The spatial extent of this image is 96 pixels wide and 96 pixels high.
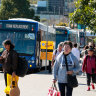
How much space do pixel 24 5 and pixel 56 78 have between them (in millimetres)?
60318

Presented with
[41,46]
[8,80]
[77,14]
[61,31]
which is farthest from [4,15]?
[8,80]

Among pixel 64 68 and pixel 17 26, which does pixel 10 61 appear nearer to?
pixel 64 68

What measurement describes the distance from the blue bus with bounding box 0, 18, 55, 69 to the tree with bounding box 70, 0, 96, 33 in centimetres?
512

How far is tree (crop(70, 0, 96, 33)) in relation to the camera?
1698cm

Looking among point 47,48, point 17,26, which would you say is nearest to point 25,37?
point 17,26

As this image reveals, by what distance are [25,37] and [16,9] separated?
46325 mm

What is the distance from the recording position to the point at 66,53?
8.65 metres

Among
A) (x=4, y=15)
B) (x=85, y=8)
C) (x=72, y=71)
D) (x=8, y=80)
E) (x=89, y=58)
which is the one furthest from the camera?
(x=4, y=15)

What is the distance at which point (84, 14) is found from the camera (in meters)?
17.5

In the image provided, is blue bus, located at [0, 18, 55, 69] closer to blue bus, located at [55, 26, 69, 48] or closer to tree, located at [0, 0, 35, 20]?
blue bus, located at [55, 26, 69, 48]

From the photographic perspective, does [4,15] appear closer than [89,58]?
No

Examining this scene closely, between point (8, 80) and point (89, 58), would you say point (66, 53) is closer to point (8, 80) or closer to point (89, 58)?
point (8, 80)

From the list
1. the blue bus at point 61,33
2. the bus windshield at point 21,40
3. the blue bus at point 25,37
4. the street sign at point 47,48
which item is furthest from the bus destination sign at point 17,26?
the blue bus at point 61,33

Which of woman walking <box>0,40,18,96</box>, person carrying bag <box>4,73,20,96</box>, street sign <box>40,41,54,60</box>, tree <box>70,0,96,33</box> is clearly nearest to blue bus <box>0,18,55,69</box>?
street sign <box>40,41,54,60</box>
